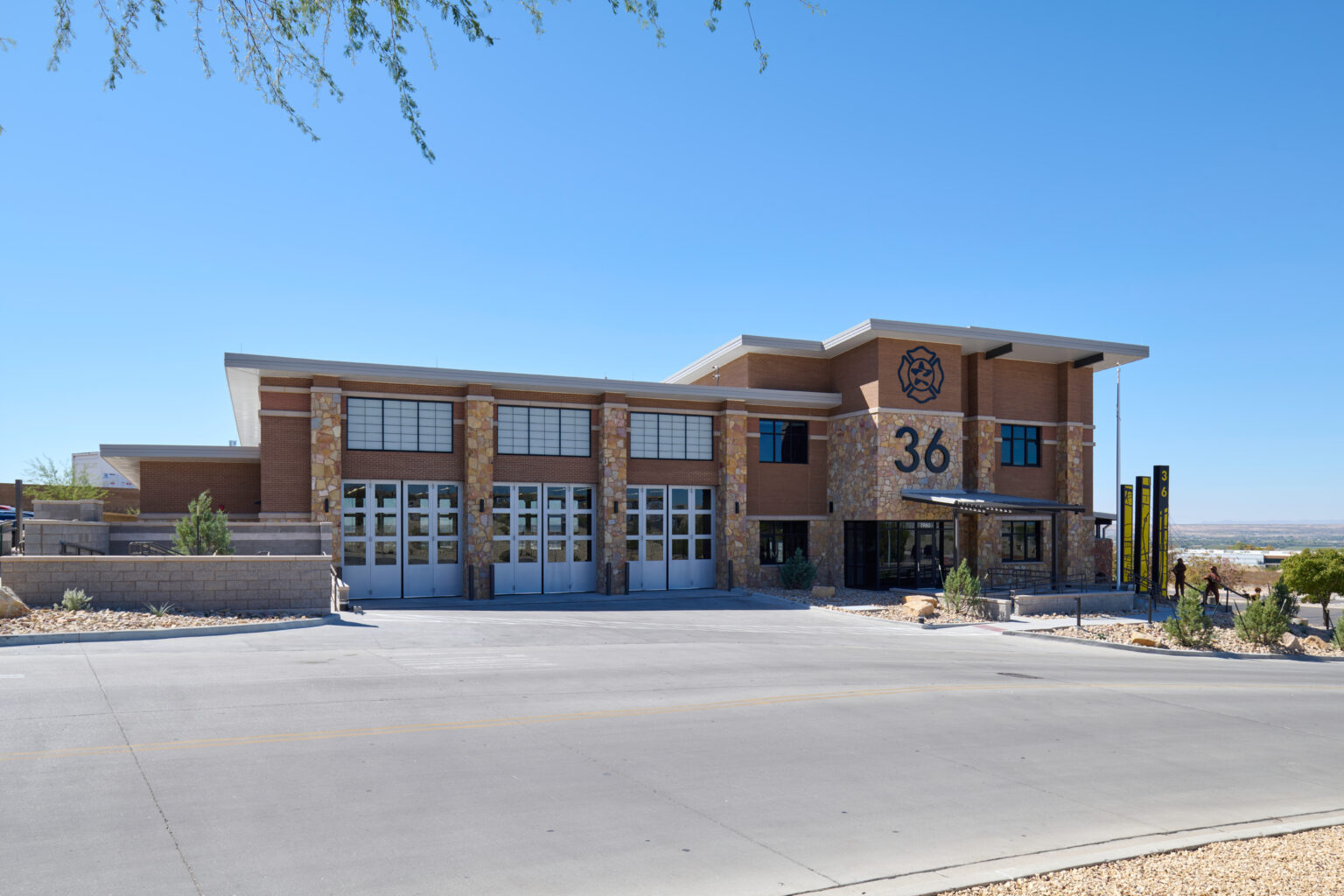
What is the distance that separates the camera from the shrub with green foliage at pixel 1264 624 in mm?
22234

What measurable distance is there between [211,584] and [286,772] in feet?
37.0

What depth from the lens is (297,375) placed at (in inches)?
1033

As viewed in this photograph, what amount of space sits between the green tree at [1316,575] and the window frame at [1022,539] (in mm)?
8736

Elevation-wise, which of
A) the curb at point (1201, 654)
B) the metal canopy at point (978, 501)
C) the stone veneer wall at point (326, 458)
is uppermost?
the stone veneer wall at point (326, 458)

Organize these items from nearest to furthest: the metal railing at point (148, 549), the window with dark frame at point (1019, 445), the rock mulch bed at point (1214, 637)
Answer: the metal railing at point (148, 549) → the rock mulch bed at point (1214, 637) → the window with dark frame at point (1019, 445)

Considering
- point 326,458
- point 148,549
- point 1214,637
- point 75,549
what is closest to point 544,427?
point 326,458

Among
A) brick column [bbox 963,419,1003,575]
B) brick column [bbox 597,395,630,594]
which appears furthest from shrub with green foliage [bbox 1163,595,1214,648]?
brick column [bbox 597,395,630,594]

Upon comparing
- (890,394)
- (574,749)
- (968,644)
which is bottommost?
(968,644)

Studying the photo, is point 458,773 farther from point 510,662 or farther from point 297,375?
point 297,375

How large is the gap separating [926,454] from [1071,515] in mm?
8055

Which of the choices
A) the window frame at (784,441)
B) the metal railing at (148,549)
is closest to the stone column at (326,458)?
the metal railing at (148,549)

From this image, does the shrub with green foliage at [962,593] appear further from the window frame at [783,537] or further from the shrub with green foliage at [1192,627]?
the window frame at [783,537]

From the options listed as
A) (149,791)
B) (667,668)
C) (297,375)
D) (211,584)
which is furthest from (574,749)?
(297,375)

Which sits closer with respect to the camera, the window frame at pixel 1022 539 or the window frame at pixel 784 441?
the window frame at pixel 784 441
